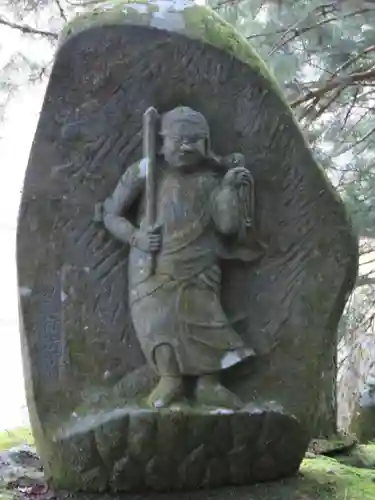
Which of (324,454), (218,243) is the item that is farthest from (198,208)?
(324,454)

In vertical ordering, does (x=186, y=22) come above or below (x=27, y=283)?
above

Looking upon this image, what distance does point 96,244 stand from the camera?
7.95 feet

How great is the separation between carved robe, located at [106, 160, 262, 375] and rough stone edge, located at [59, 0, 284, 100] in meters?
0.38

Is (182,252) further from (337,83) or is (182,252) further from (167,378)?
(337,83)

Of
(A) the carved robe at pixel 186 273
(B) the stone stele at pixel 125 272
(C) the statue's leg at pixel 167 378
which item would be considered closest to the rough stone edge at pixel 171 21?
(B) the stone stele at pixel 125 272

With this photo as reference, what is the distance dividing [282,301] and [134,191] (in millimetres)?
568

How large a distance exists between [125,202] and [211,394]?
0.61 metres

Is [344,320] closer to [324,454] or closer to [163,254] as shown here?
[324,454]

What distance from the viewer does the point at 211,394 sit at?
92.3 inches

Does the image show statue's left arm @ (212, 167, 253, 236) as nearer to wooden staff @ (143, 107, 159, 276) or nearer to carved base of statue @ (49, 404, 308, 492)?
wooden staff @ (143, 107, 159, 276)

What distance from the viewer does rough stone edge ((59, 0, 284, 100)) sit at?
7.77ft

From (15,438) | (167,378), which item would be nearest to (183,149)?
(167,378)

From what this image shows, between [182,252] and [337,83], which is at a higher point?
[337,83]

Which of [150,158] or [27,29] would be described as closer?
[150,158]
